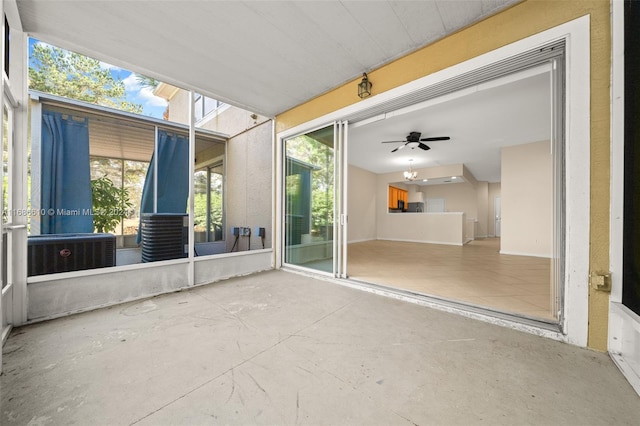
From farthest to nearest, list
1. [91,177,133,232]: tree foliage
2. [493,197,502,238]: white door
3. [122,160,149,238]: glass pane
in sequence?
[493,197,502,238]: white door < [122,160,149,238]: glass pane < [91,177,133,232]: tree foliage

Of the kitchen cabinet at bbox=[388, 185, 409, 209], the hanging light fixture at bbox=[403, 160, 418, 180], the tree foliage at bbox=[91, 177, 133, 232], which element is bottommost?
the tree foliage at bbox=[91, 177, 133, 232]

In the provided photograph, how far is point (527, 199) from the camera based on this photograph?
5543 millimetres

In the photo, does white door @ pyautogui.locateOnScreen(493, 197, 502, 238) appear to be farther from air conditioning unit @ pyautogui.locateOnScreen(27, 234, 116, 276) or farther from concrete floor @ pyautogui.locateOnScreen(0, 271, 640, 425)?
air conditioning unit @ pyautogui.locateOnScreen(27, 234, 116, 276)

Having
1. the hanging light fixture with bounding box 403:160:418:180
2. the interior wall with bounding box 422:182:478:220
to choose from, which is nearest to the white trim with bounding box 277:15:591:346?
the hanging light fixture with bounding box 403:160:418:180

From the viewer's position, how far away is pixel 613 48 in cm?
150

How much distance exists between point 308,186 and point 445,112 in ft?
9.13

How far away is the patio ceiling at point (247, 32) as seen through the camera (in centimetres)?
191

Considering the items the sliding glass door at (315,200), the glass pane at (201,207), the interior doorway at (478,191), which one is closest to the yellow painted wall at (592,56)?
the interior doorway at (478,191)

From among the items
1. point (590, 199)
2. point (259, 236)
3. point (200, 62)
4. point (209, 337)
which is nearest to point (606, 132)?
point (590, 199)

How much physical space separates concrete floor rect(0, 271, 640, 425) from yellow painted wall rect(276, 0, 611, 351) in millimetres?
400

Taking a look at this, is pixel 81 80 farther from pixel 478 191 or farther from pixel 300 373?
pixel 478 191

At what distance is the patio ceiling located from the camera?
1909 mm

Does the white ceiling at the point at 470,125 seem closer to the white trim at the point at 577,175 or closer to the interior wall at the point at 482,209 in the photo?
the white trim at the point at 577,175

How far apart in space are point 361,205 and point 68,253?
7.52 m
